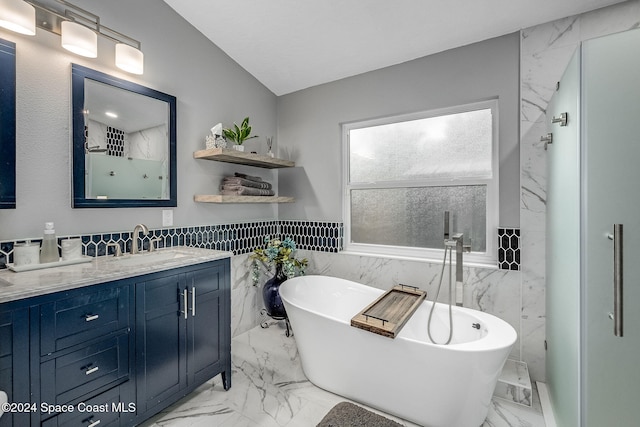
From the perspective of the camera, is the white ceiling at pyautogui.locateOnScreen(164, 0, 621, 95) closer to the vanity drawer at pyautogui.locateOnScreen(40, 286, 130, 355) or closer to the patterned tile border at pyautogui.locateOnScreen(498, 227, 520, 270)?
the patterned tile border at pyautogui.locateOnScreen(498, 227, 520, 270)

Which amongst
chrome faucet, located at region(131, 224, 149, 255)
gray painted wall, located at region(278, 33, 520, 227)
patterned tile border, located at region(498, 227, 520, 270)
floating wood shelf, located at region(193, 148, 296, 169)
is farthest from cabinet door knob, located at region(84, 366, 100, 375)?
patterned tile border, located at region(498, 227, 520, 270)

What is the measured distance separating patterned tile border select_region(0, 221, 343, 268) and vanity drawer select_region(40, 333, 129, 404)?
2.23ft

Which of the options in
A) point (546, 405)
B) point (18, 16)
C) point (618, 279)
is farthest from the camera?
point (546, 405)

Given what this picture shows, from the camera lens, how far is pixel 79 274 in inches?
55.4

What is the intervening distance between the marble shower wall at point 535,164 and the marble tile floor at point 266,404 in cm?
44

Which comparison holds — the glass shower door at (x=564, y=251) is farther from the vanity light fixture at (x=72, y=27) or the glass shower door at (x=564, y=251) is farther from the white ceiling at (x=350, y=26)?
the vanity light fixture at (x=72, y=27)

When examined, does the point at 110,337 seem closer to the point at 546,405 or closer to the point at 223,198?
→ the point at 223,198

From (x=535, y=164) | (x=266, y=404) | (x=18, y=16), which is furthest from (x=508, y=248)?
(x=18, y=16)

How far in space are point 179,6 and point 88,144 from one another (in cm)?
128

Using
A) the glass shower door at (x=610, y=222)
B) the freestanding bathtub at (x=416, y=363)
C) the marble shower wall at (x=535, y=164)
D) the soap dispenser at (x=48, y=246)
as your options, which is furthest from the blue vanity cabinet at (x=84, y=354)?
the marble shower wall at (x=535, y=164)

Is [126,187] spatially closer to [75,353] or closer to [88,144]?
[88,144]

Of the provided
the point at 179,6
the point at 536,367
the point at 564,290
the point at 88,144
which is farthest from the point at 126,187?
the point at 536,367

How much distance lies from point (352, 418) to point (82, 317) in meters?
1.52

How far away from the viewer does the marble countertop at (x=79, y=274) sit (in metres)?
1.19
